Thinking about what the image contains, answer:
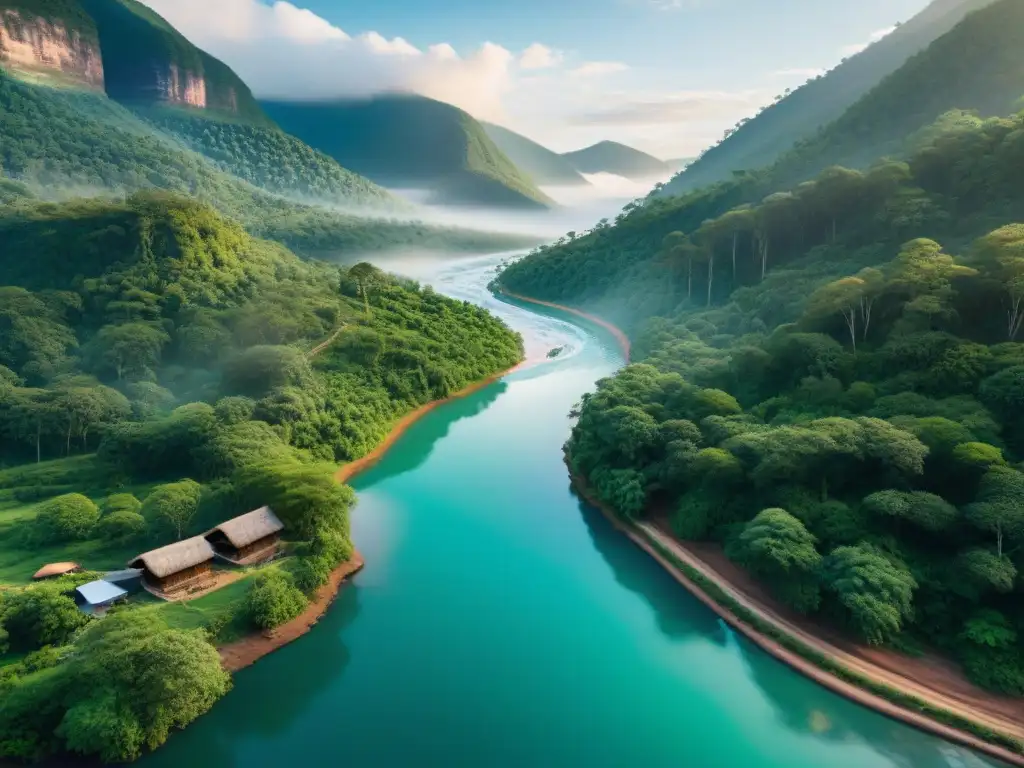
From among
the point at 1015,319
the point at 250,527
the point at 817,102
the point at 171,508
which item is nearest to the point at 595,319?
the point at 1015,319

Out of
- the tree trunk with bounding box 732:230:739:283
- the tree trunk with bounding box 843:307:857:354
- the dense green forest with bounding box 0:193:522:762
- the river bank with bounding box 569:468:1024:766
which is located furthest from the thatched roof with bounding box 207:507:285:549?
the tree trunk with bounding box 732:230:739:283

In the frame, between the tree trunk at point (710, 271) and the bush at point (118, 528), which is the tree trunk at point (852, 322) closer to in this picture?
the tree trunk at point (710, 271)

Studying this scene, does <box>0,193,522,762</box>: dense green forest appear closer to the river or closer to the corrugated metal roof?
the corrugated metal roof

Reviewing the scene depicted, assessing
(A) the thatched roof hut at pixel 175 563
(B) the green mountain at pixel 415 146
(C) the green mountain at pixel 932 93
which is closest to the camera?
(A) the thatched roof hut at pixel 175 563

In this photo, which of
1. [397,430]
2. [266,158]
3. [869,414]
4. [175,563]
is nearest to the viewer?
[175,563]

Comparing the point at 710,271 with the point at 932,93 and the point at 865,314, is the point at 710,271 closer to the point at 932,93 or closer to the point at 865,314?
the point at 865,314

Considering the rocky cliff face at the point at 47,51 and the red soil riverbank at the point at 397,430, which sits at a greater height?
the rocky cliff face at the point at 47,51

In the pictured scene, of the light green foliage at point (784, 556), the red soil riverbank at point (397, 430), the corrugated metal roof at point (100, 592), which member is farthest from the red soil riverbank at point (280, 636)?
the light green foliage at point (784, 556)
